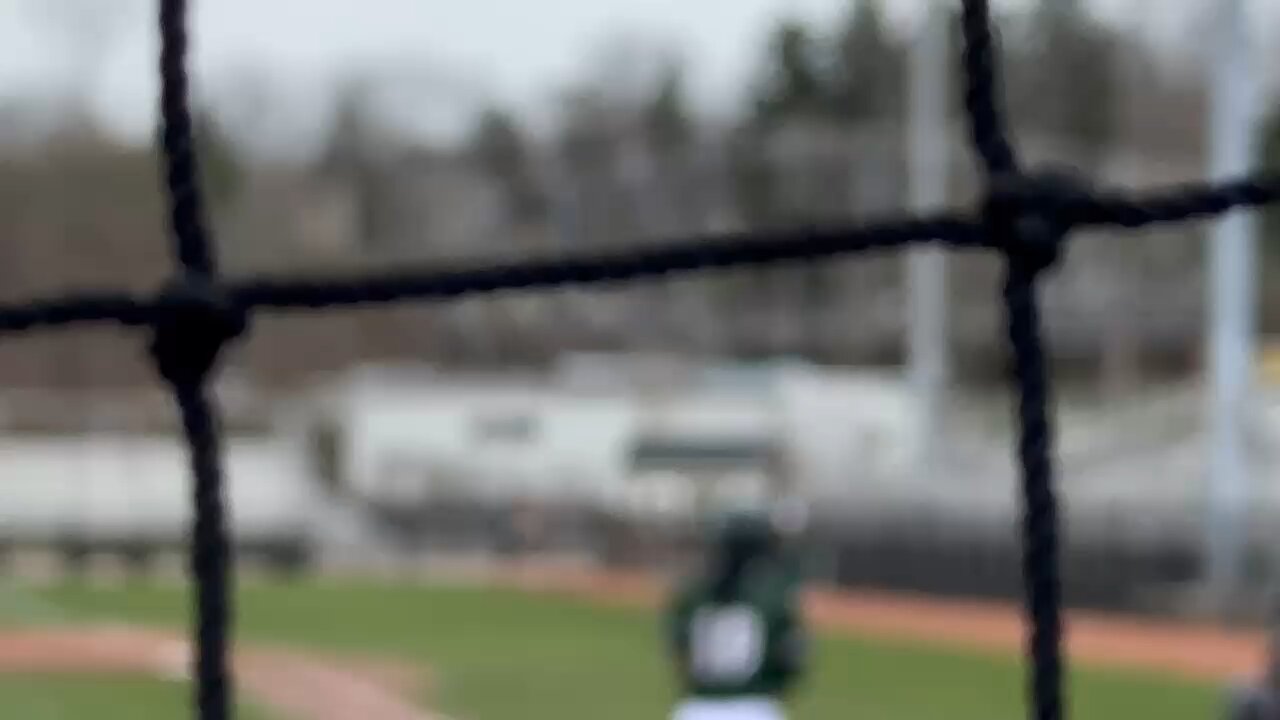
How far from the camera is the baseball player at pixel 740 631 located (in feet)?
17.4

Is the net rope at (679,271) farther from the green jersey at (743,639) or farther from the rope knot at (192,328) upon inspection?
the green jersey at (743,639)

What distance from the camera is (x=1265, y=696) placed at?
4.34 m

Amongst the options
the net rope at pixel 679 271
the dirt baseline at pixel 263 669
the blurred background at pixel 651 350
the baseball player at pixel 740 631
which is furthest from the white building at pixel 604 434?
the net rope at pixel 679 271

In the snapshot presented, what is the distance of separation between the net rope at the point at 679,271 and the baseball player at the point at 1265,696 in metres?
2.98

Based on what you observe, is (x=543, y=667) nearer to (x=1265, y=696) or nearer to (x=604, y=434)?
(x=1265, y=696)

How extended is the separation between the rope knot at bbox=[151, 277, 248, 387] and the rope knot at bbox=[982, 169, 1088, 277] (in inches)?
19.0

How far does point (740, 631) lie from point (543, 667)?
20.7 ft

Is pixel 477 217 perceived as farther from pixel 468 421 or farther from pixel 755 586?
pixel 755 586

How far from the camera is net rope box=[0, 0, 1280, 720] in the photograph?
1.44 m

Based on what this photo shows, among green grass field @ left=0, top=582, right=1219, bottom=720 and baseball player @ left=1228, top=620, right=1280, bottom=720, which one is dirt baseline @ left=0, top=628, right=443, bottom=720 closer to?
green grass field @ left=0, top=582, right=1219, bottom=720

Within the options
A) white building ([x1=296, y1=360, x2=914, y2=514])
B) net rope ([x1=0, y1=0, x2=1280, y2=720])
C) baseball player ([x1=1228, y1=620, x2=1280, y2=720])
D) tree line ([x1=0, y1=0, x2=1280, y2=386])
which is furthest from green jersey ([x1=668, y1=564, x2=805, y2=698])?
white building ([x1=296, y1=360, x2=914, y2=514])

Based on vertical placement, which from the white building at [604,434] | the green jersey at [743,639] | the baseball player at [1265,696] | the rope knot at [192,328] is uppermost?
the white building at [604,434]

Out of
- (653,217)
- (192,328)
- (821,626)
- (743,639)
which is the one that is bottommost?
(192,328)

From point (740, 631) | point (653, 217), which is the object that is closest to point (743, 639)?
point (740, 631)
